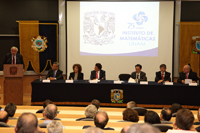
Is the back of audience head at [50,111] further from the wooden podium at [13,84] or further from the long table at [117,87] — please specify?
the wooden podium at [13,84]

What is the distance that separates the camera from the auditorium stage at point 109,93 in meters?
5.71

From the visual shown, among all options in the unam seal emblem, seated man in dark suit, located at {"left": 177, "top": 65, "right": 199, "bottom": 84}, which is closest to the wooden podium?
the unam seal emblem

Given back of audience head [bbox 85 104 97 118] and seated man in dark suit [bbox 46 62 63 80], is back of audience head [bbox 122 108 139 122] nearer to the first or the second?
back of audience head [bbox 85 104 97 118]

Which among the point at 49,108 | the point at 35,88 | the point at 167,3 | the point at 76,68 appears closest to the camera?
the point at 49,108

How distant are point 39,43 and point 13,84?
1.89 meters

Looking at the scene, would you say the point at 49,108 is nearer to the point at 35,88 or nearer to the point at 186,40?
the point at 35,88

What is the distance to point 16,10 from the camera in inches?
311

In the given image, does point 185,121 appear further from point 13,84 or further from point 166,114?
point 13,84

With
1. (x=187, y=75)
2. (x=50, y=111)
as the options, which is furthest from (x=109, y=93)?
(x=50, y=111)

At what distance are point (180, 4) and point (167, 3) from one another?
40cm

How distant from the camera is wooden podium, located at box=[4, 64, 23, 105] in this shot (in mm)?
6000

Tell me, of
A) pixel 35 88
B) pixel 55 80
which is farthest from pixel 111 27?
pixel 35 88

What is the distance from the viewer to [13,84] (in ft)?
19.9

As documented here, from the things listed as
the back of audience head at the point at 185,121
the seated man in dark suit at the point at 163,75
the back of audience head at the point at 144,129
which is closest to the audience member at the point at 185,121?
the back of audience head at the point at 185,121
